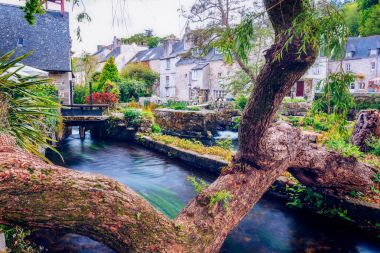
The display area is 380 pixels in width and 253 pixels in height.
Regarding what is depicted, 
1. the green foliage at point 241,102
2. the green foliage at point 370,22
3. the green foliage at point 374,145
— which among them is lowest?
the green foliage at point 374,145

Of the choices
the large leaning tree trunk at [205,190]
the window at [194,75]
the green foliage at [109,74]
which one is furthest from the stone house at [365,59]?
the large leaning tree trunk at [205,190]

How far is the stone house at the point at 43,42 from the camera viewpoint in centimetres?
2030

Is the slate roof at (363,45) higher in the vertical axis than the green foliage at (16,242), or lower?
higher

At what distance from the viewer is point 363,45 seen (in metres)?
40.5

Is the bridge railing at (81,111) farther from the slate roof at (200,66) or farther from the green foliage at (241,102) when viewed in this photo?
the slate roof at (200,66)

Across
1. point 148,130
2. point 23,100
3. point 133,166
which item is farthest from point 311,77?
point 23,100

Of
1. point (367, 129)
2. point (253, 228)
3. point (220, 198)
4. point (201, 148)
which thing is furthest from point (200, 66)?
point (220, 198)

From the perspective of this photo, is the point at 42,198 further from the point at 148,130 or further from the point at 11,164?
the point at 148,130

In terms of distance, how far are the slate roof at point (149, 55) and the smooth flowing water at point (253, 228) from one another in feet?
124

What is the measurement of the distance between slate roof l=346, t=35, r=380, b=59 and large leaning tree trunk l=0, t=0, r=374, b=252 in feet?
130

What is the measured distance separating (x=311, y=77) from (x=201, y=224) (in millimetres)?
37754

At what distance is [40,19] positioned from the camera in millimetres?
22172

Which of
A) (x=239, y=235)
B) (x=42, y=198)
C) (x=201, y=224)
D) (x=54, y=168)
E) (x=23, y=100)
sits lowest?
(x=239, y=235)

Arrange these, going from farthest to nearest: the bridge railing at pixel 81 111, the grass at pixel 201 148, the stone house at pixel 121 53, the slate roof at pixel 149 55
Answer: the stone house at pixel 121 53 → the slate roof at pixel 149 55 → the bridge railing at pixel 81 111 → the grass at pixel 201 148
